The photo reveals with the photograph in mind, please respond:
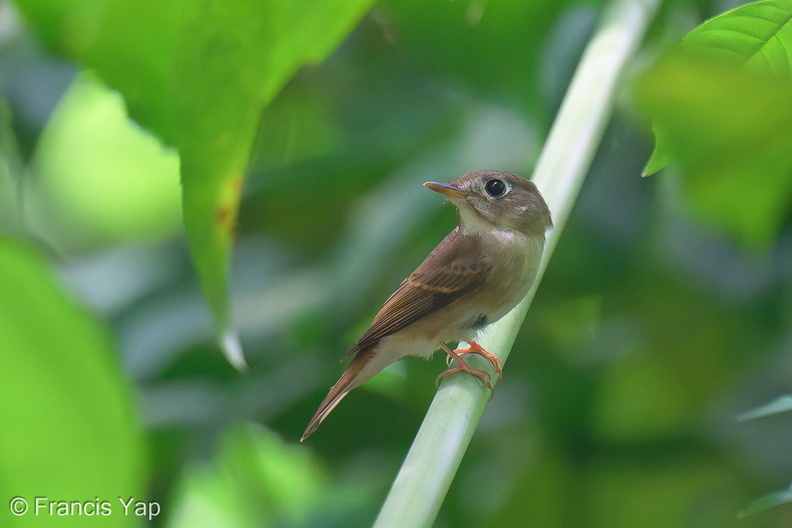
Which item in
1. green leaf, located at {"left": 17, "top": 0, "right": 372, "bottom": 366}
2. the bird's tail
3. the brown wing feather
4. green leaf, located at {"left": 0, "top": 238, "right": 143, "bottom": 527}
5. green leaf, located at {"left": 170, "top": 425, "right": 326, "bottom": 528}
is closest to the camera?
green leaf, located at {"left": 0, "top": 238, "right": 143, "bottom": 527}

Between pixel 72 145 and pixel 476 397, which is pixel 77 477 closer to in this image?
pixel 476 397

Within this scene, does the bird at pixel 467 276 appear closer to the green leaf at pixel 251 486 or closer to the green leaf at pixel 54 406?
the green leaf at pixel 251 486

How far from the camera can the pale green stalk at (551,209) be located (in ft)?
2.01

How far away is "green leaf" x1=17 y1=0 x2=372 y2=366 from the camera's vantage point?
0.79 m

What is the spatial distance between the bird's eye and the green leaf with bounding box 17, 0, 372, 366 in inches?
21.4

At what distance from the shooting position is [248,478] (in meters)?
1.65

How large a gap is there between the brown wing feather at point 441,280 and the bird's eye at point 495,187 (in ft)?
0.29

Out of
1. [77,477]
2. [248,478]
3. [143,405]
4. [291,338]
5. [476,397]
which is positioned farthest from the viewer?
[248,478]

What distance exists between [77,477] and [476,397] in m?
0.36

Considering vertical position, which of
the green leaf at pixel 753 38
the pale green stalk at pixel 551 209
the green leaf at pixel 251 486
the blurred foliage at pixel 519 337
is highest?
the green leaf at pixel 753 38

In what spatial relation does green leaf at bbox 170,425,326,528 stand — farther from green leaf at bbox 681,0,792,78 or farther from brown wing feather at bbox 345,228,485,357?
green leaf at bbox 681,0,792,78

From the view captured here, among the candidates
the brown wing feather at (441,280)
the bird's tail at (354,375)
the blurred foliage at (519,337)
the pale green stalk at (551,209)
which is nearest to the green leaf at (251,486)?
the blurred foliage at (519,337)

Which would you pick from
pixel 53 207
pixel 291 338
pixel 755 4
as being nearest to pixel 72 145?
pixel 53 207

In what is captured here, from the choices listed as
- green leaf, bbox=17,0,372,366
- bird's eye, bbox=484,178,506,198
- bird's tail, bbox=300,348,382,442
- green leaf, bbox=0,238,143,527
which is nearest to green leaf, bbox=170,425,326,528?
bird's tail, bbox=300,348,382,442
